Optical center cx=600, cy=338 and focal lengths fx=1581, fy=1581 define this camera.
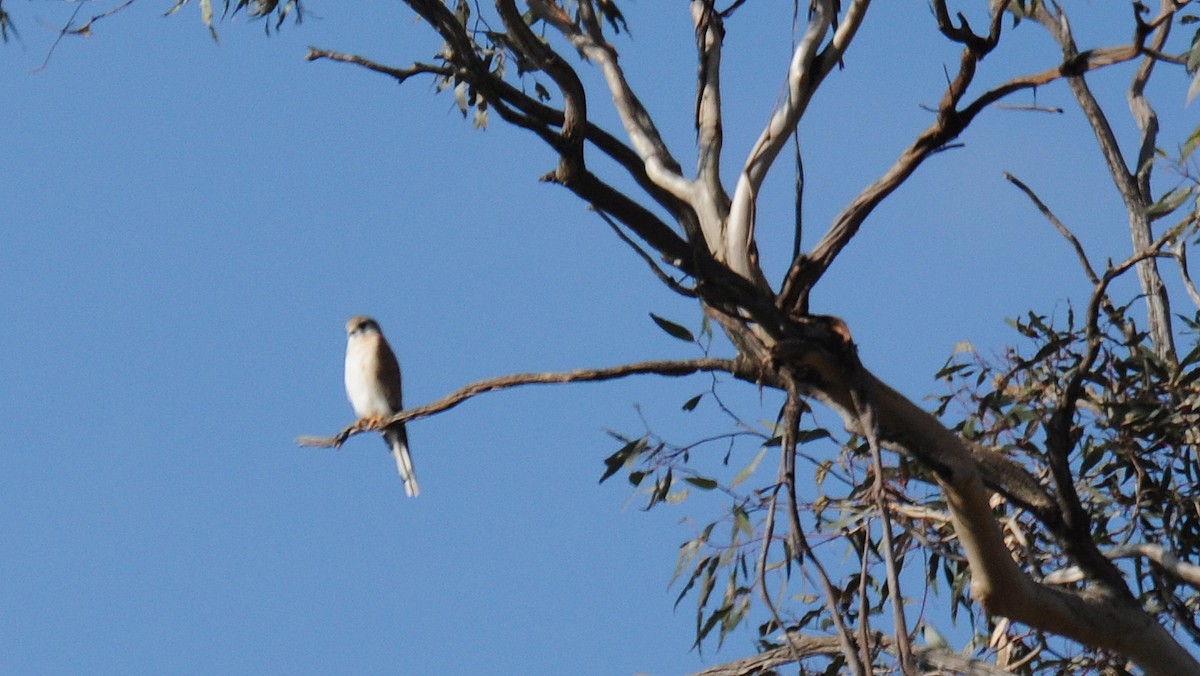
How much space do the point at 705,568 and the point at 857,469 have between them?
0.42 metres

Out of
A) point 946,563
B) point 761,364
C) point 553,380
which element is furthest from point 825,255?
point 946,563

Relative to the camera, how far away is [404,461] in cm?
584

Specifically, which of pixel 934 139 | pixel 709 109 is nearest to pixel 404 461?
pixel 709 109

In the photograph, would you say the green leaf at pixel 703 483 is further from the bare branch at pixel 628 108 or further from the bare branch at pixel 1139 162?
the bare branch at pixel 1139 162

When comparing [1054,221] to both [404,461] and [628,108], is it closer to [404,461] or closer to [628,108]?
[628,108]

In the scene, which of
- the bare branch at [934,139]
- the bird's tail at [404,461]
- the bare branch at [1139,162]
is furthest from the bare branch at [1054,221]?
the bird's tail at [404,461]

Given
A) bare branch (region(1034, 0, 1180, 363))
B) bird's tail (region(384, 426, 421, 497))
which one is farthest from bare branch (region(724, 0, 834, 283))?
bird's tail (region(384, 426, 421, 497))

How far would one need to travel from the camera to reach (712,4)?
9.80 ft

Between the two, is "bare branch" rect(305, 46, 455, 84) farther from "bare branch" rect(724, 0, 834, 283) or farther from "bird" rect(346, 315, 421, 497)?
"bird" rect(346, 315, 421, 497)

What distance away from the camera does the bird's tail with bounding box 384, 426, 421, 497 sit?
5824mm

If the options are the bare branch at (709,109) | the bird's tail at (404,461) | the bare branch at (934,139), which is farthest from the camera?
the bird's tail at (404,461)

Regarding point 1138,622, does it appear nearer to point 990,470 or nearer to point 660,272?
point 990,470

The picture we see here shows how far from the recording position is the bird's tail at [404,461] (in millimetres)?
5824

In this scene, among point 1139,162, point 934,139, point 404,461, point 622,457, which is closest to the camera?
point 934,139
